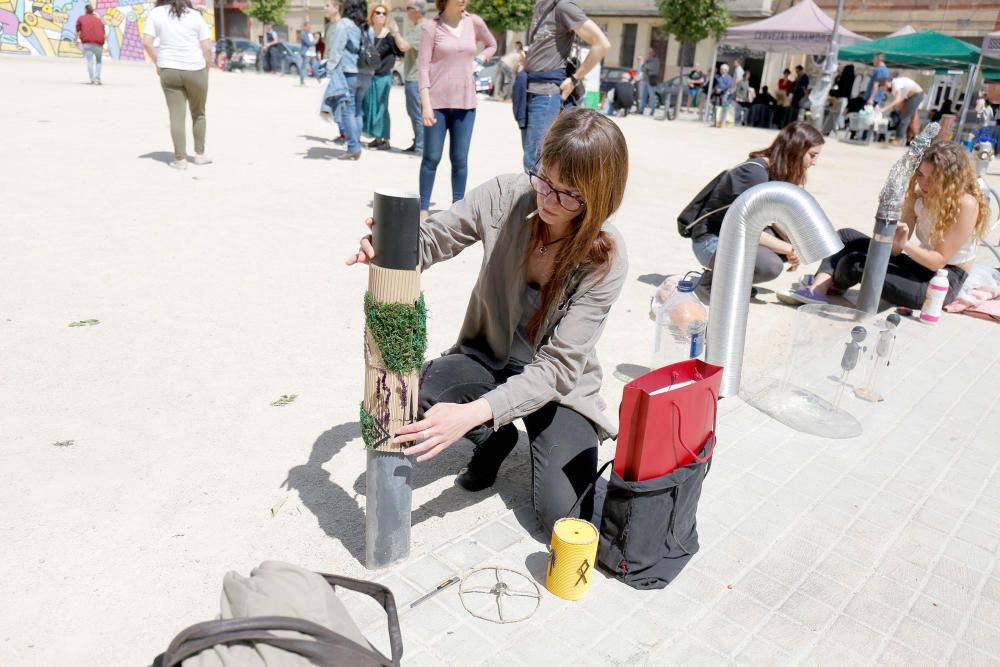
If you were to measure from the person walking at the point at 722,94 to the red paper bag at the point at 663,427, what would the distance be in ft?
63.3

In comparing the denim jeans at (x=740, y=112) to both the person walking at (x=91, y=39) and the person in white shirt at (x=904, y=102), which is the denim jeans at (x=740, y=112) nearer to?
the person in white shirt at (x=904, y=102)

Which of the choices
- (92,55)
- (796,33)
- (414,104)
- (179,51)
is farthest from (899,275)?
(92,55)

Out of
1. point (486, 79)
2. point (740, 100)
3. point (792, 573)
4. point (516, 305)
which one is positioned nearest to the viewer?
point (792, 573)

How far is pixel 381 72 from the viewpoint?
9820mm

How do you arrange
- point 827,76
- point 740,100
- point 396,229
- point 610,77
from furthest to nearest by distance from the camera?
point 610,77 < point 740,100 < point 827,76 < point 396,229

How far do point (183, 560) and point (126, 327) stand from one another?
2055 millimetres

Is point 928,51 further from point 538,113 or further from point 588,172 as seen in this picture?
point 588,172

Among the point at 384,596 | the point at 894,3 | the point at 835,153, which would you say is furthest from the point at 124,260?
the point at 894,3

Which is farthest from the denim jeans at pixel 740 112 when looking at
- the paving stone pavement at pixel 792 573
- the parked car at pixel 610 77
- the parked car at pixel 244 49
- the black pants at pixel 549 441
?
the black pants at pixel 549 441

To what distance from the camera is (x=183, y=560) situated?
2418 mm

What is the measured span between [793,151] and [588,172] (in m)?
2.92

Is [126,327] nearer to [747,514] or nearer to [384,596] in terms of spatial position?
[384,596]

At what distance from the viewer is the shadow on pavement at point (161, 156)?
8.55m

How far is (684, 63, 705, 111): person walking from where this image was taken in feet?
83.2
